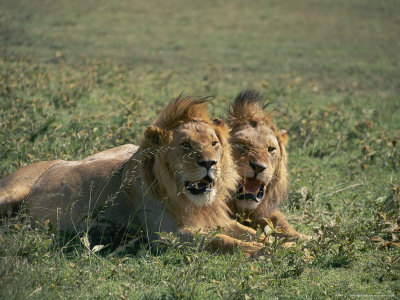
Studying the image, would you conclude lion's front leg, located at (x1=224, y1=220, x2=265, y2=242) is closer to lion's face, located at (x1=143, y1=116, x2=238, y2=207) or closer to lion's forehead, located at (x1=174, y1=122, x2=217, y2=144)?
lion's face, located at (x1=143, y1=116, x2=238, y2=207)

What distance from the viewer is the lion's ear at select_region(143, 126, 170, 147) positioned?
4.28m

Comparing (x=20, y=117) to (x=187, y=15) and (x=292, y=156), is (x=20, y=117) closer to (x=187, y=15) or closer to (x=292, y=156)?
(x=292, y=156)

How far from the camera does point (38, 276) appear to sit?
11.2ft

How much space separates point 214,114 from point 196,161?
3837 millimetres

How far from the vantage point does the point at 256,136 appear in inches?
191

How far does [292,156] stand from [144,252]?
3.40 meters

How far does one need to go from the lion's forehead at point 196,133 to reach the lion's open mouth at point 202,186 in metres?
0.29

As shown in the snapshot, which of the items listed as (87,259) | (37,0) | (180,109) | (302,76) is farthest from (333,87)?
(37,0)

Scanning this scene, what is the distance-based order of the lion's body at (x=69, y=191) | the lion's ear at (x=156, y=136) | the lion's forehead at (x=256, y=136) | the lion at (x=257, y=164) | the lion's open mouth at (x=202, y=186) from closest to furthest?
the lion's open mouth at (x=202, y=186) < the lion's ear at (x=156, y=136) < the lion's body at (x=69, y=191) < the lion at (x=257, y=164) < the lion's forehead at (x=256, y=136)

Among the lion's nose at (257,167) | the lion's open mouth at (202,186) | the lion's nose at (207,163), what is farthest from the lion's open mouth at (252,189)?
the lion's nose at (207,163)

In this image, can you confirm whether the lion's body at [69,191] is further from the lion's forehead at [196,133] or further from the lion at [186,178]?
the lion's forehead at [196,133]

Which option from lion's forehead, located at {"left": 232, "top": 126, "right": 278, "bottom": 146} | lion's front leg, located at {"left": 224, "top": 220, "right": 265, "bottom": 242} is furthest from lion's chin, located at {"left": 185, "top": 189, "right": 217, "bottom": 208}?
lion's forehead, located at {"left": 232, "top": 126, "right": 278, "bottom": 146}

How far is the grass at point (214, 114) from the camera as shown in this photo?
12.0 feet

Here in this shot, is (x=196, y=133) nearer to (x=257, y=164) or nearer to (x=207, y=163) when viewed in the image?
(x=207, y=163)
